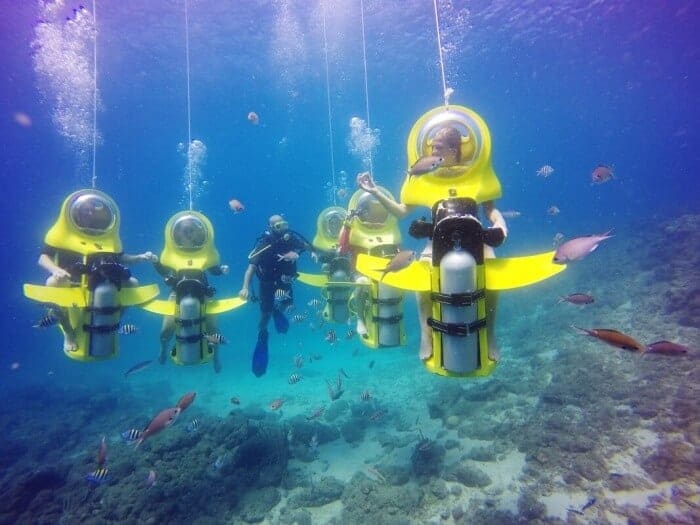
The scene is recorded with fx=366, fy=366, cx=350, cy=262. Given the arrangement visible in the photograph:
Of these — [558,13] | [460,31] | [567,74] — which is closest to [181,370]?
[460,31]

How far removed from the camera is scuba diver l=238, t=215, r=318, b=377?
29.8ft

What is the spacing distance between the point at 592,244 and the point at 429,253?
1693 mm

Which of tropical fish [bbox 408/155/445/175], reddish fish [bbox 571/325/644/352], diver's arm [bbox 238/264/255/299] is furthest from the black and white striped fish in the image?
reddish fish [bbox 571/325/644/352]

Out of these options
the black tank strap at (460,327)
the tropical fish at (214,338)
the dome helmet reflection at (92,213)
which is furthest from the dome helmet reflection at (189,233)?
the black tank strap at (460,327)

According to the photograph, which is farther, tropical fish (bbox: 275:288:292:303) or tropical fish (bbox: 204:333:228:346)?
tropical fish (bbox: 275:288:292:303)

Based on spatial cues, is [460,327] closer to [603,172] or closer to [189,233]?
[189,233]

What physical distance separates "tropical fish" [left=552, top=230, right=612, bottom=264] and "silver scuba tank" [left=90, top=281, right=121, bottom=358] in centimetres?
651

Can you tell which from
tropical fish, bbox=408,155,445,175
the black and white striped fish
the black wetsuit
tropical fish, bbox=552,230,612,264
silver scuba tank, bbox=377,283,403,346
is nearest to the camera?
tropical fish, bbox=552,230,612,264

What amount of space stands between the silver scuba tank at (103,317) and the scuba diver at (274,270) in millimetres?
2844

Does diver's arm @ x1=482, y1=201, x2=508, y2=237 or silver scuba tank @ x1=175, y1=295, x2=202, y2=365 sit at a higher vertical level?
diver's arm @ x1=482, y1=201, x2=508, y2=237

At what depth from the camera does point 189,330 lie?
6.82 meters

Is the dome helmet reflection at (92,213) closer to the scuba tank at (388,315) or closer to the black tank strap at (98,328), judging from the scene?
the black tank strap at (98,328)

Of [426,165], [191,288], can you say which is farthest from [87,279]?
[426,165]

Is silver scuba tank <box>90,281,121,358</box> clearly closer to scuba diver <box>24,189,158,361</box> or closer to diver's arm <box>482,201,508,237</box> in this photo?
scuba diver <box>24,189,158,361</box>
